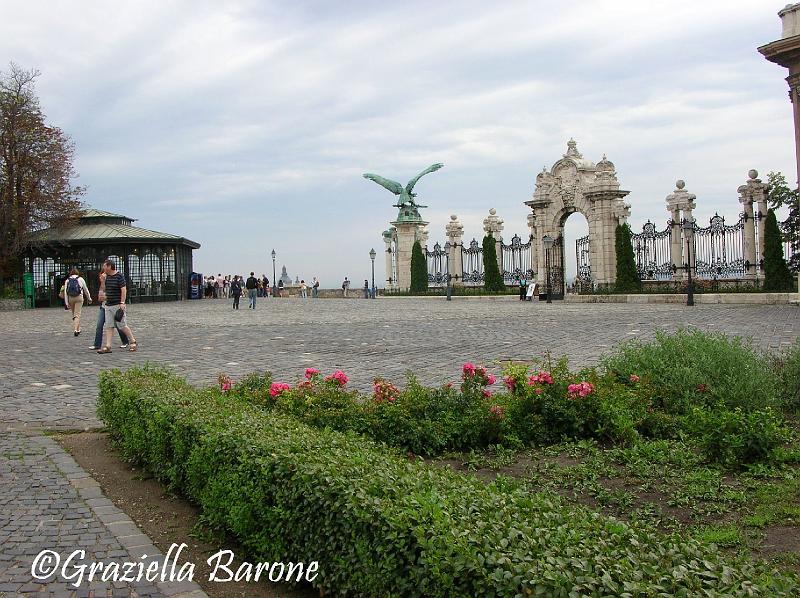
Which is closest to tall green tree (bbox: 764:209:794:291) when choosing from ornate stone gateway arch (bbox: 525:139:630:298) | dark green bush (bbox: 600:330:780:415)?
ornate stone gateway arch (bbox: 525:139:630:298)

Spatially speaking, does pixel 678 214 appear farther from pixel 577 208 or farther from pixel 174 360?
pixel 174 360

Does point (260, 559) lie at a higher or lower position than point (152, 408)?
lower

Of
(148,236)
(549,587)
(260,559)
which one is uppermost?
(148,236)

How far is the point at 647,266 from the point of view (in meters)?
38.2

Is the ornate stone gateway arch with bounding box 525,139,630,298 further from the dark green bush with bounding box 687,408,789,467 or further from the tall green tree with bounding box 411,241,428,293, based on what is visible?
the dark green bush with bounding box 687,408,789,467

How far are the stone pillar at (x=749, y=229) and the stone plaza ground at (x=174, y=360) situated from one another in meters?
11.6

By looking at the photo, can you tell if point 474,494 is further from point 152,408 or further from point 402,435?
point 152,408

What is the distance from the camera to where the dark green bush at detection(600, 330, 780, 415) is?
7348 millimetres

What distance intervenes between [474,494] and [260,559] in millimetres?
1406

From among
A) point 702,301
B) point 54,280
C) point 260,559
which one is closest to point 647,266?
point 702,301

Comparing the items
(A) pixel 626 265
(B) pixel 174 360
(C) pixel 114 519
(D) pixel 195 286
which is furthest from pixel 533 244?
(C) pixel 114 519

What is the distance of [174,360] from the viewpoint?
535 inches

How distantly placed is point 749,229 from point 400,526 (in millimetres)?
34169

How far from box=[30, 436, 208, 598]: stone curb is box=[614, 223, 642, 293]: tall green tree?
110 feet
